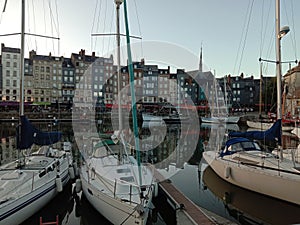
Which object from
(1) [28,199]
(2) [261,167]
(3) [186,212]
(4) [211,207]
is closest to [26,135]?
(1) [28,199]

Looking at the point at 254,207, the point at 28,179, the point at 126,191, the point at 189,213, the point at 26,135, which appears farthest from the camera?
the point at 26,135

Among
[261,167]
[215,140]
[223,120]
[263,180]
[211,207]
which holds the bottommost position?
[211,207]

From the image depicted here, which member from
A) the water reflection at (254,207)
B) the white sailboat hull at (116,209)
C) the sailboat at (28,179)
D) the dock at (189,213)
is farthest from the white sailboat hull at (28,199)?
the water reflection at (254,207)

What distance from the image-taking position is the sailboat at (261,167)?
31.1 feet

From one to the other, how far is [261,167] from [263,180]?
0.53m

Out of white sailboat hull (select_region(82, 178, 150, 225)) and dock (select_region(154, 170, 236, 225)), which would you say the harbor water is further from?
white sailboat hull (select_region(82, 178, 150, 225))

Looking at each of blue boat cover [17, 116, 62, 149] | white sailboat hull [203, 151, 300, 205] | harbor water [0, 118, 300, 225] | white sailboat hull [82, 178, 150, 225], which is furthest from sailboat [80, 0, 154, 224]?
white sailboat hull [203, 151, 300, 205]

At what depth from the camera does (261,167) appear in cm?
1039

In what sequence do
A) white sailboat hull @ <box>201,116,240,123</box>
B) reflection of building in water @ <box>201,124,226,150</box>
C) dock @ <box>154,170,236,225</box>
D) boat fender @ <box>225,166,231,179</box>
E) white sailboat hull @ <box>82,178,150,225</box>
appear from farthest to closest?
→ white sailboat hull @ <box>201,116,240,123</box> < reflection of building in water @ <box>201,124,226,150</box> < boat fender @ <box>225,166,231,179</box> < dock @ <box>154,170,236,225</box> < white sailboat hull @ <box>82,178,150,225</box>

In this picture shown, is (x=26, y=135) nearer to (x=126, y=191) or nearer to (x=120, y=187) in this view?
(x=120, y=187)

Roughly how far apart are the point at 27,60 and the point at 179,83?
163 ft

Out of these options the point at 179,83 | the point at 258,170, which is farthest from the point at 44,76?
the point at 258,170

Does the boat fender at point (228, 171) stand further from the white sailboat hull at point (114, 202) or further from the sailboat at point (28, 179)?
the sailboat at point (28, 179)

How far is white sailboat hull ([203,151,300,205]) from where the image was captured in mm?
9312
